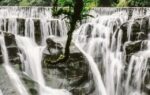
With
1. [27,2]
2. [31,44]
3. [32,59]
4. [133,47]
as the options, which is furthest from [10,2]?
[133,47]

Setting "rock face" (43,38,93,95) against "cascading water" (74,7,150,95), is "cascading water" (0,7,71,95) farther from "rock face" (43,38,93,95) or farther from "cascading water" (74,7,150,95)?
"cascading water" (74,7,150,95)

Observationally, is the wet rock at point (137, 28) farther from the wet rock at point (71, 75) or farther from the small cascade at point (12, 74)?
the small cascade at point (12, 74)

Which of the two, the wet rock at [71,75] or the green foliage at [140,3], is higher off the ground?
the green foliage at [140,3]

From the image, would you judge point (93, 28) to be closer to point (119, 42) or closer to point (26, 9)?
point (119, 42)

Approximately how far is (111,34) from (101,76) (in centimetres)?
354

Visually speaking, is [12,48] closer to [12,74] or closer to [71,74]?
[12,74]

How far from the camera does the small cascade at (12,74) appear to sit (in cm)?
1561

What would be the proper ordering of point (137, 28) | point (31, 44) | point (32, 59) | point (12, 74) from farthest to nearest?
point (31, 44), point (137, 28), point (32, 59), point (12, 74)

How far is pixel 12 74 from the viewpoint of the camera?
686 inches

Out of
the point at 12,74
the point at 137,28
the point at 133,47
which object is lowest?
the point at 12,74

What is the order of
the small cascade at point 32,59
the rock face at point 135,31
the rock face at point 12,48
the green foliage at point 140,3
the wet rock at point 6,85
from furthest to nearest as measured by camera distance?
the green foliage at point 140,3 → the rock face at point 135,31 → the small cascade at point 32,59 → the rock face at point 12,48 → the wet rock at point 6,85

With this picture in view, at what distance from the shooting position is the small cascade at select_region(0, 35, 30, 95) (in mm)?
15610

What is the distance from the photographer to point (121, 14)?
28438 mm

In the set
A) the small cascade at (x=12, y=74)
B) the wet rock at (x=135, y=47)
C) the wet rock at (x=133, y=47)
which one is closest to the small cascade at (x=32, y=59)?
the small cascade at (x=12, y=74)
